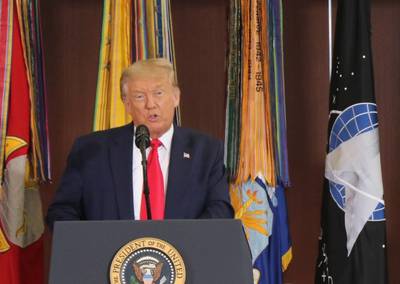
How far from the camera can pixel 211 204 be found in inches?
95.7

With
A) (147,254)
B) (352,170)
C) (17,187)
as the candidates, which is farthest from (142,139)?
(352,170)

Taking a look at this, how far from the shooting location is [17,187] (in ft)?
11.3

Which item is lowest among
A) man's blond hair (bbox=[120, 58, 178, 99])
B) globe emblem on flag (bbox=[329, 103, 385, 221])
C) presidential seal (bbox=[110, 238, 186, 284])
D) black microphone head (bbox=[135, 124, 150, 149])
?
presidential seal (bbox=[110, 238, 186, 284])

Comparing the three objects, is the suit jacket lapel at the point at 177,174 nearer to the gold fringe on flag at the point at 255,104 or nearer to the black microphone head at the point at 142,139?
the black microphone head at the point at 142,139

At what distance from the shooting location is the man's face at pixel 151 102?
250 cm

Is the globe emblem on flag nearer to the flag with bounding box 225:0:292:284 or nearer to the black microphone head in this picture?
the flag with bounding box 225:0:292:284

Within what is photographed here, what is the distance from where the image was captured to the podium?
1.61m

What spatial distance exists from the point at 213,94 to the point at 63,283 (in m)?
2.75

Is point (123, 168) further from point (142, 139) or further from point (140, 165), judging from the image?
point (142, 139)

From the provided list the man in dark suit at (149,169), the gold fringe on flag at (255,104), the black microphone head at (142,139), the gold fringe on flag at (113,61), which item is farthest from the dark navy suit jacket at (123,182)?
the gold fringe on flag at (255,104)

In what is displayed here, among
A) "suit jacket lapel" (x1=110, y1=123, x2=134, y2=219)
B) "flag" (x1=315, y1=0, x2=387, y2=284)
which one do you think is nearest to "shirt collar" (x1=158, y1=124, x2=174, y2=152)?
"suit jacket lapel" (x1=110, y1=123, x2=134, y2=219)

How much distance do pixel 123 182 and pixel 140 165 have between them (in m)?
0.10

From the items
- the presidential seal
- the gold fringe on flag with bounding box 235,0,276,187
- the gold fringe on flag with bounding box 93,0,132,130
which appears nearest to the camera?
the presidential seal

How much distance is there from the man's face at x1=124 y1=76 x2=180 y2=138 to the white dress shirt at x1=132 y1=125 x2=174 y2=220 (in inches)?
1.4
